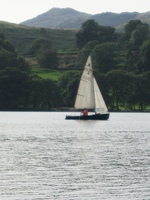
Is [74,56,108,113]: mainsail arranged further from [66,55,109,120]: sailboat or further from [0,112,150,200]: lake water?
[0,112,150,200]: lake water

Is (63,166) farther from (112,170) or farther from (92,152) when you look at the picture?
(92,152)

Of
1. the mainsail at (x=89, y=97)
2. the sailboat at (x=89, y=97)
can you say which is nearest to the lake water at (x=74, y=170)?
A: the sailboat at (x=89, y=97)

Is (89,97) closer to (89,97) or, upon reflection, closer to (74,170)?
(89,97)

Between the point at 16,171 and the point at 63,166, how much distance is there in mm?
5794

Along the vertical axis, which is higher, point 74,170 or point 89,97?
point 74,170

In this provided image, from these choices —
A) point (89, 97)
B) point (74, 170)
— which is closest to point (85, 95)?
point (89, 97)

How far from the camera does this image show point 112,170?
59.2 metres

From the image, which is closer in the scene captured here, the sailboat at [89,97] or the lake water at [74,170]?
the lake water at [74,170]

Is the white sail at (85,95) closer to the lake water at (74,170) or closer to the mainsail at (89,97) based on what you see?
the mainsail at (89,97)

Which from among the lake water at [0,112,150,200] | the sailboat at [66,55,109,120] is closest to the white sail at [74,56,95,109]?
the sailboat at [66,55,109,120]

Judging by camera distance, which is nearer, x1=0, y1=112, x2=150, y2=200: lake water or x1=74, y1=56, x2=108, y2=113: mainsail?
x1=0, y1=112, x2=150, y2=200: lake water

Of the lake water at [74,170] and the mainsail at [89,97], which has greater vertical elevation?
the lake water at [74,170]

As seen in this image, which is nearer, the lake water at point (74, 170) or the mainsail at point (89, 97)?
the lake water at point (74, 170)

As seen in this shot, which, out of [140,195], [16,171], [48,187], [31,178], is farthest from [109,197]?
[16,171]
